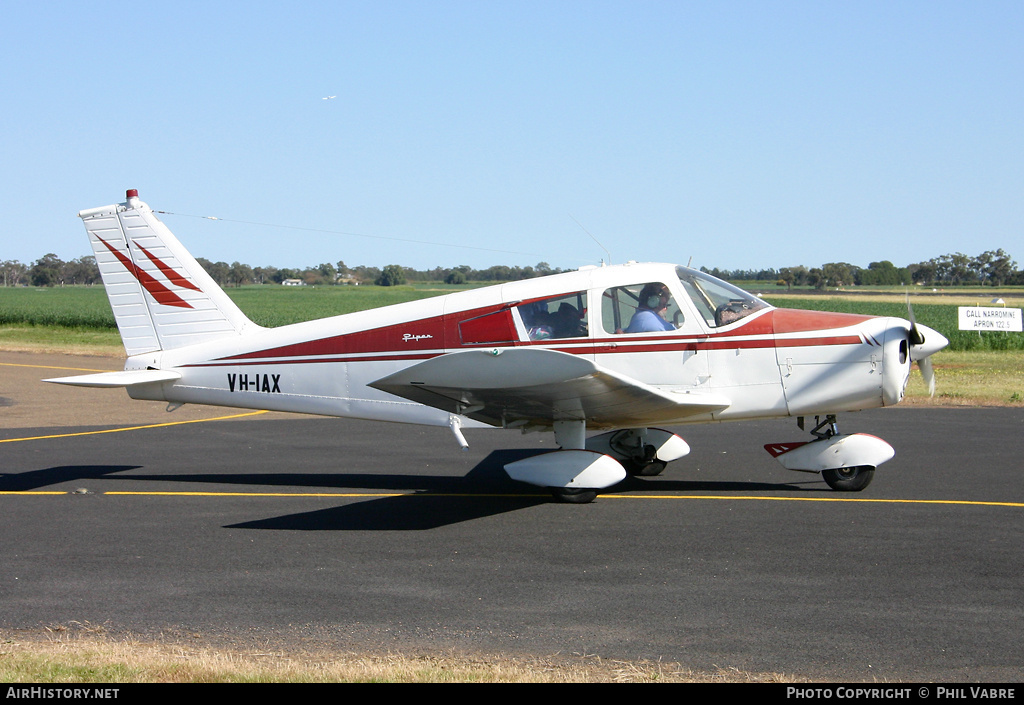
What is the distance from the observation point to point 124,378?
9.97 m

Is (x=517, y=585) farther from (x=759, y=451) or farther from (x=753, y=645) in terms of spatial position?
(x=759, y=451)

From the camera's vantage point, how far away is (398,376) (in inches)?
294

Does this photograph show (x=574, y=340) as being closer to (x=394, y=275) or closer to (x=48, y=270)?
(x=394, y=275)

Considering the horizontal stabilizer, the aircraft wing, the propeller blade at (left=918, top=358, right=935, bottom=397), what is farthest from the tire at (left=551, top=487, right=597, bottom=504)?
the horizontal stabilizer

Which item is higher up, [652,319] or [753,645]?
[652,319]

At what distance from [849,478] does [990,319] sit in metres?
17.2

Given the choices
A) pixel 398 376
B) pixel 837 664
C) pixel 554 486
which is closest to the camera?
pixel 837 664

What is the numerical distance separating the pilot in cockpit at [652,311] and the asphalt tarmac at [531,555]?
1748mm

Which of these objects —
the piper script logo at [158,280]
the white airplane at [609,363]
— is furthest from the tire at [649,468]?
the piper script logo at [158,280]

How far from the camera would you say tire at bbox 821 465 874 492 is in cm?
913

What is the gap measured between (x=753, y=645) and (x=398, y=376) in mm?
3602

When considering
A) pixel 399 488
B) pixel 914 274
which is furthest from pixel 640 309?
pixel 914 274
